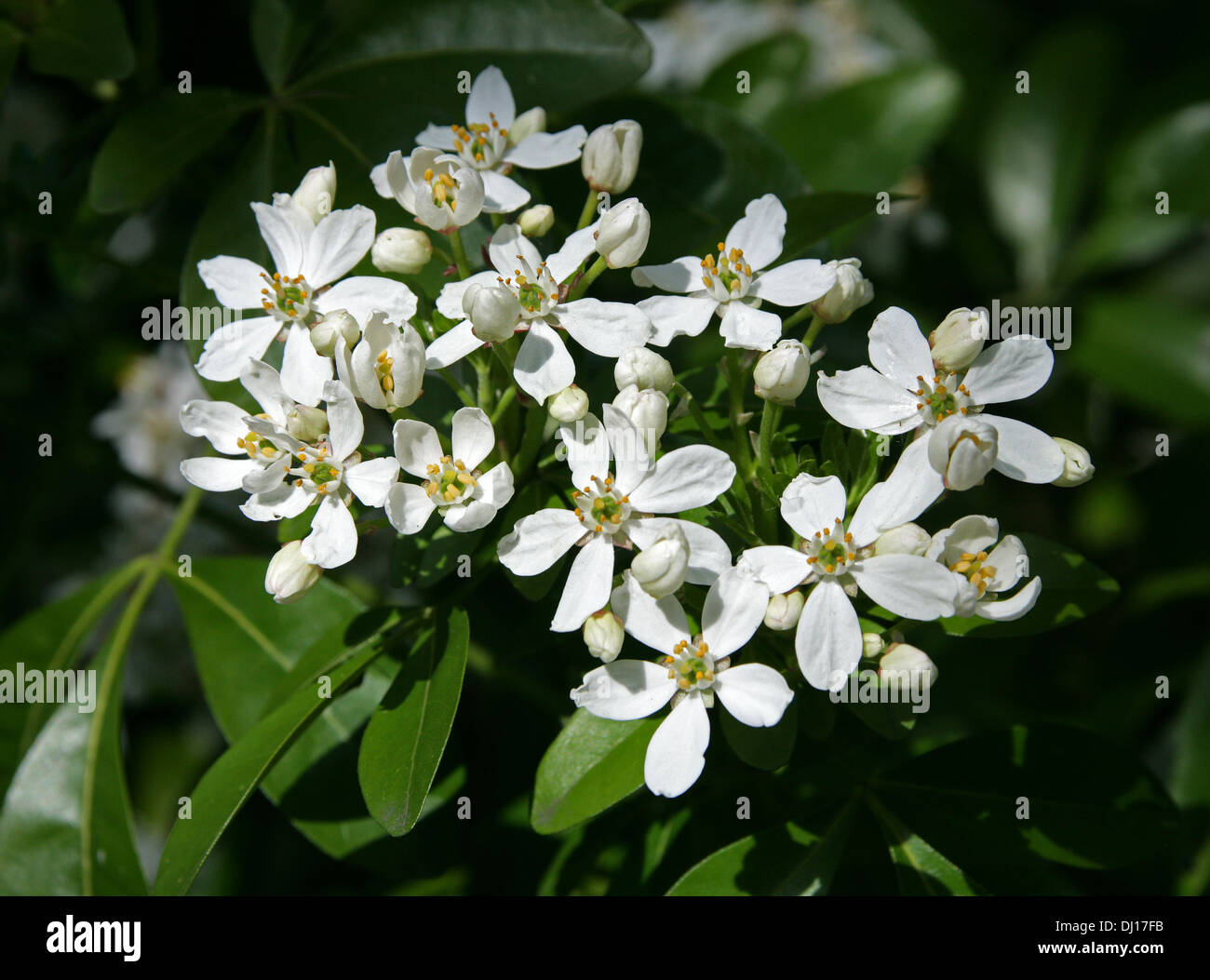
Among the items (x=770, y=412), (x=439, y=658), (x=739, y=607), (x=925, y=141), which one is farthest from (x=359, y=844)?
(x=925, y=141)

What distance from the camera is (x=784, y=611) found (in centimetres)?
163

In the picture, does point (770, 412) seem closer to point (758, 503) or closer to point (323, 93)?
point (758, 503)

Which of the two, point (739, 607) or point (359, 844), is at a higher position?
point (739, 607)

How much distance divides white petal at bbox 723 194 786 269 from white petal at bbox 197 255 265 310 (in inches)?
35.8

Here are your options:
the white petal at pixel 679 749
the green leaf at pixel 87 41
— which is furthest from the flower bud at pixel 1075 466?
the green leaf at pixel 87 41

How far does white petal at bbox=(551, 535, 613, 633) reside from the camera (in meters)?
1.65

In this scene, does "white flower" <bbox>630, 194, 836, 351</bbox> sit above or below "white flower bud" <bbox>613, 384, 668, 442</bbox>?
above

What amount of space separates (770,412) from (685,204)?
0.89 meters

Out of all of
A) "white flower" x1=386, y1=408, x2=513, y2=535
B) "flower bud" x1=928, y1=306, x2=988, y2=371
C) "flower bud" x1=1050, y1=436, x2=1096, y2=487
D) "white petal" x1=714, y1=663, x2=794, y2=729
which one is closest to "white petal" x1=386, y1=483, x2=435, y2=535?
"white flower" x1=386, y1=408, x2=513, y2=535

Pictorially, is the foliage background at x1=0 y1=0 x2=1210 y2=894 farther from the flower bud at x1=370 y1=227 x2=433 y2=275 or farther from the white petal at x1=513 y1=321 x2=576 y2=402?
the white petal at x1=513 y1=321 x2=576 y2=402

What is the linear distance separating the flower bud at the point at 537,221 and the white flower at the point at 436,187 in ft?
0.33

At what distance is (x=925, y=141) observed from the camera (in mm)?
3223

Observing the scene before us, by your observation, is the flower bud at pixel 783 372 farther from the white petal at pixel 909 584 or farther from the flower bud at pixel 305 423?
the flower bud at pixel 305 423

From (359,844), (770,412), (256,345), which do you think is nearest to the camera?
(770,412)
